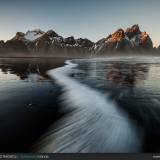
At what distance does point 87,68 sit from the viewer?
486cm

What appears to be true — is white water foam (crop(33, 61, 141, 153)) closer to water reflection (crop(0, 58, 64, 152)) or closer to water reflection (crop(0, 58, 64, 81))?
water reflection (crop(0, 58, 64, 152))

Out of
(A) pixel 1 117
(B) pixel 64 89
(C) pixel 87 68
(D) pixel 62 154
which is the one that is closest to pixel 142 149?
(D) pixel 62 154

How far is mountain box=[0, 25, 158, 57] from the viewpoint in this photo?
3006mm

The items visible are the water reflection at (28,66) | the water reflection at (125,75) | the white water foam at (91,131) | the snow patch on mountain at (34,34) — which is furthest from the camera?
the water reflection at (28,66)

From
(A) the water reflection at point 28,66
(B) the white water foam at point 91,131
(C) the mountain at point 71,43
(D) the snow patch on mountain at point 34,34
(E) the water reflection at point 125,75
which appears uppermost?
(D) the snow patch on mountain at point 34,34

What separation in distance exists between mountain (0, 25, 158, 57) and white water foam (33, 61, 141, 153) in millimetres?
677

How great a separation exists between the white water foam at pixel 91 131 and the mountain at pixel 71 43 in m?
0.68

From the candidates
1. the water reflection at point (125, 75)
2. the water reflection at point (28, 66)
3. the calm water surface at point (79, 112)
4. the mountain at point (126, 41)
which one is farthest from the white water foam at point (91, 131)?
the water reflection at point (28, 66)

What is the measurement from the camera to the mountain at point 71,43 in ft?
9.86

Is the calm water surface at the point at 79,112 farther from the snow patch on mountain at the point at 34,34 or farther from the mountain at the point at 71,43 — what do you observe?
the snow patch on mountain at the point at 34,34

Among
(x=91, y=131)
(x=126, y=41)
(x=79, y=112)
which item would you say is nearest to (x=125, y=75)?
(x=126, y=41)

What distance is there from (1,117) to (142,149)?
4.06 feet

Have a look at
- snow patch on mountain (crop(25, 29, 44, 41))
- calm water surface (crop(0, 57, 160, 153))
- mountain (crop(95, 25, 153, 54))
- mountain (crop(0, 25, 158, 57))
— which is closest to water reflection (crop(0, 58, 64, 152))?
calm water surface (crop(0, 57, 160, 153))

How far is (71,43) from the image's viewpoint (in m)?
3.31
